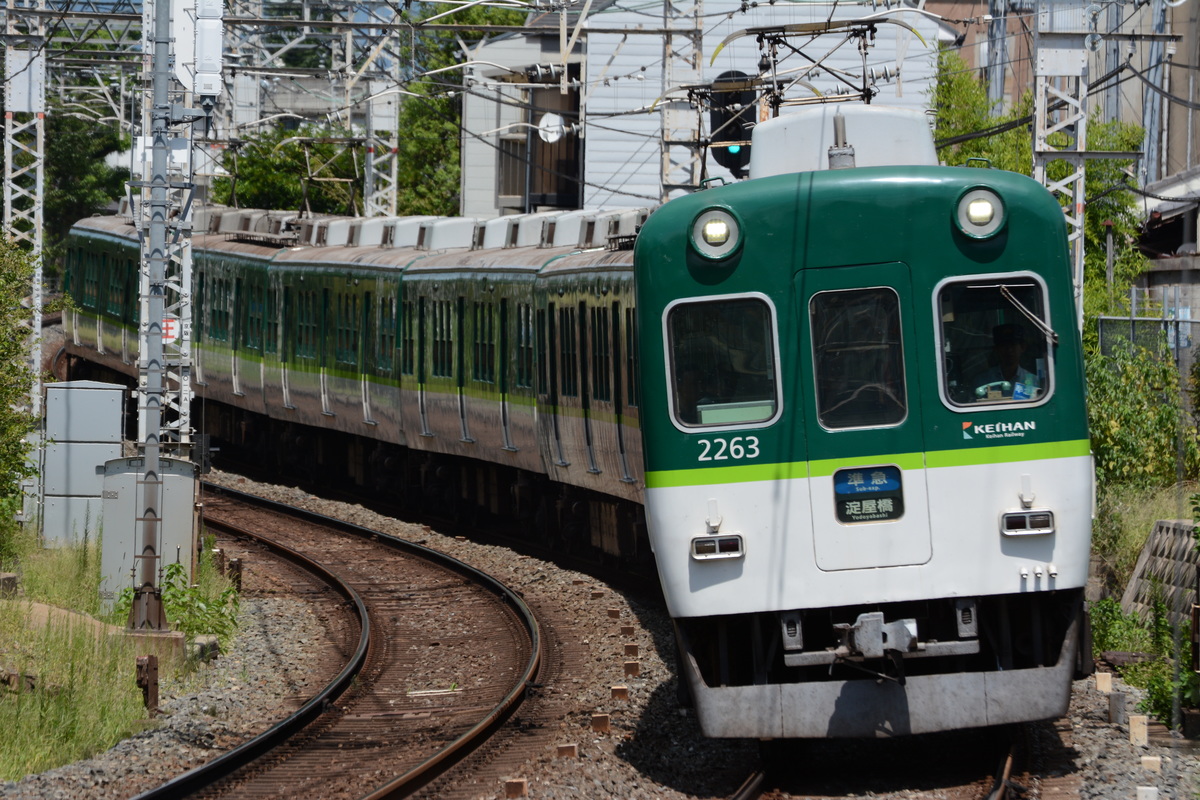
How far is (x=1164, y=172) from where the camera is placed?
1393 inches

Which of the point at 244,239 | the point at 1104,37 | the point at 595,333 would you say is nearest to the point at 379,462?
the point at 244,239

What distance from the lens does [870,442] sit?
7.64 meters

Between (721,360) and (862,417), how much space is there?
0.68 metres

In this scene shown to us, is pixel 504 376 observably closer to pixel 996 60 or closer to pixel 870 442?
pixel 870 442

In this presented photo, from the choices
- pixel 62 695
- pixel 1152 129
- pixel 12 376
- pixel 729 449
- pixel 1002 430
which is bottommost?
pixel 62 695

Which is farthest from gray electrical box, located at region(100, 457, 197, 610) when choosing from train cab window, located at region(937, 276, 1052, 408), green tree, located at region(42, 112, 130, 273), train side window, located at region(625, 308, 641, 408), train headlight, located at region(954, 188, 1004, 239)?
green tree, located at region(42, 112, 130, 273)

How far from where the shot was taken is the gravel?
7840 millimetres

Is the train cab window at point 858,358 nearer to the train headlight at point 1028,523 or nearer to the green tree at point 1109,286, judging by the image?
the train headlight at point 1028,523

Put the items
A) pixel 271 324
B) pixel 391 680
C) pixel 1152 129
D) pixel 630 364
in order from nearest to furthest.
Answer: pixel 391 680
pixel 630 364
pixel 271 324
pixel 1152 129

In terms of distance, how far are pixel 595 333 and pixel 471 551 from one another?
166 inches

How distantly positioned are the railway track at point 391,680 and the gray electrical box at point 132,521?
4.61 feet

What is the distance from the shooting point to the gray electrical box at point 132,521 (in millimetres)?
12859

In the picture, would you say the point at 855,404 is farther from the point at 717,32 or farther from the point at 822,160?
the point at 717,32

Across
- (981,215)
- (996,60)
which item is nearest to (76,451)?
(981,215)
